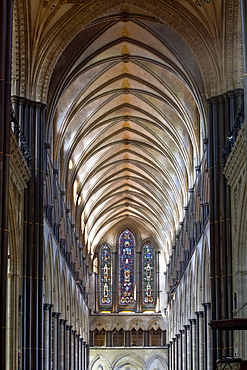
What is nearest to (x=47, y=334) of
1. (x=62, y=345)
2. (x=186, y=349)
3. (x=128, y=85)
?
(x=62, y=345)

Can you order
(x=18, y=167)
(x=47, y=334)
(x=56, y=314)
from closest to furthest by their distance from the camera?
(x=18, y=167) → (x=47, y=334) → (x=56, y=314)

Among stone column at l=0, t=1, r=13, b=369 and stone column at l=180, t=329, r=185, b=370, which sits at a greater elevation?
stone column at l=0, t=1, r=13, b=369

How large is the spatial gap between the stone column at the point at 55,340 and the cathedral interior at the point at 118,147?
105 mm

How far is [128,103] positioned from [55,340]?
12.9 m

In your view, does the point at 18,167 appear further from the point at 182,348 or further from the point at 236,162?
the point at 182,348

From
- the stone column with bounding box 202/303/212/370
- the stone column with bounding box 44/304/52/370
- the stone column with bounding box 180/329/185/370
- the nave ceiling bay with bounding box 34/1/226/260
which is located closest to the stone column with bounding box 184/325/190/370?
the stone column with bounding box 180/329/185/370

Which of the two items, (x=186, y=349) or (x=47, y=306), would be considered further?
(x=186, y=349)

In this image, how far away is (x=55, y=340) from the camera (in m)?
36.8

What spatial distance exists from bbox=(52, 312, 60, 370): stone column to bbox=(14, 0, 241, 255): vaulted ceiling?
704 centimetres

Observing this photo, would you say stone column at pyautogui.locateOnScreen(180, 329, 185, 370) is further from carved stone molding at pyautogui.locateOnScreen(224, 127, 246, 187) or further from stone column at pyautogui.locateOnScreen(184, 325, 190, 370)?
carved stone molding at pyautogui.locateOnScreen(224, 127, 246, 187)

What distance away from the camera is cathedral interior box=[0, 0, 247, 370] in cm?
2452

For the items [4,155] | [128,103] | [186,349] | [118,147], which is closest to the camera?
[4,155]

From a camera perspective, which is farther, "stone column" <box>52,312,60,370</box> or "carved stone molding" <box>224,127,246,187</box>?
"stone column" <box>52,312,60,370</box>

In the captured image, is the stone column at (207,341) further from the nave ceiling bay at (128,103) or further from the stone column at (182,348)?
the stone column at (182,348)
